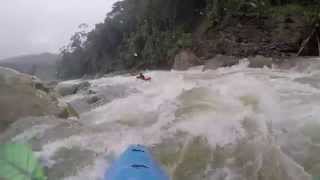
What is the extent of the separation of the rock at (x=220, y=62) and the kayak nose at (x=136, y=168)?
9791mm

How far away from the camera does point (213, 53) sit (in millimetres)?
15203

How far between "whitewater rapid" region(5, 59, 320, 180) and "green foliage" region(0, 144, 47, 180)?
3.79ft

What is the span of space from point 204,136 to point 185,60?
10.8 meters

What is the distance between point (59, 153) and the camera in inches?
178

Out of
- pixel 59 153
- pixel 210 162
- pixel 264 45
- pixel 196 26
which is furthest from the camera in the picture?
pixel 196 26

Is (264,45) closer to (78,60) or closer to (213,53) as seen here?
(213,53)

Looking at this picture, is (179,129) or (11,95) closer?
(179,129)

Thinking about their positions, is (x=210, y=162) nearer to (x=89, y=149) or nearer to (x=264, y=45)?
(x=89, y=149)

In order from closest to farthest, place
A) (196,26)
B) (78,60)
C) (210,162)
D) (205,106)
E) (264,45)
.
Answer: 1. (210,162)
2. (205,106)
3. (264,45)
4. (196,26)
5. (78,60)

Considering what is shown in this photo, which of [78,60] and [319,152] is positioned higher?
[319,152]

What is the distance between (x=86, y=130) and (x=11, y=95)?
1.17m

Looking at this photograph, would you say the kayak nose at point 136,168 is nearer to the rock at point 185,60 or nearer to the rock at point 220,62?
the rock at point 220,62

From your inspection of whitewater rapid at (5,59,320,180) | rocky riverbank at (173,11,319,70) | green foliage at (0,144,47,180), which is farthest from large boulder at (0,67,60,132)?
rocky riverbank at (173,11,319,70)

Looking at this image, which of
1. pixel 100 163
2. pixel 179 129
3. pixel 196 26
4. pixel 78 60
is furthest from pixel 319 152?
pixel 78 60
